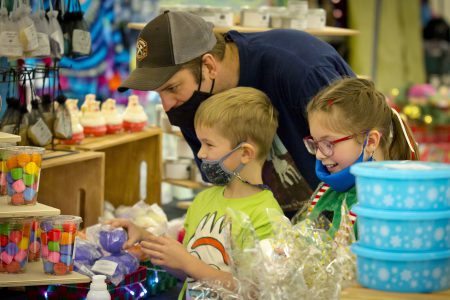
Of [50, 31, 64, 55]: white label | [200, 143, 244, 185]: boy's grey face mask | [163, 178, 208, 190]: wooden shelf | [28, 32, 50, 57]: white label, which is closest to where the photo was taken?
[200, 143, 244, 185]: boy's grey face mask

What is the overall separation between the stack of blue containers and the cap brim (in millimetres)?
1396

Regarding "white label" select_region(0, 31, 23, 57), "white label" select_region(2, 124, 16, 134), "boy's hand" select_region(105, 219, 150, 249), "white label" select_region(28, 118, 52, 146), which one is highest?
"white label" select_region(0, 31, 23, 57)

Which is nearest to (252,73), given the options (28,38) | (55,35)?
(28,38)

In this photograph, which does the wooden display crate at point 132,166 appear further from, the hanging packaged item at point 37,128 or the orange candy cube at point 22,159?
the orange candy cube at point 22,159

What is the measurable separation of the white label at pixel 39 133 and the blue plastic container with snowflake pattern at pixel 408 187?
264cm

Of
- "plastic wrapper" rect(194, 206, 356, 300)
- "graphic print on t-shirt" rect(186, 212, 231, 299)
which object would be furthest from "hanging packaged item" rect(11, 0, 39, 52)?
"plastic wrapper" rect(194, 206, 356, 300)

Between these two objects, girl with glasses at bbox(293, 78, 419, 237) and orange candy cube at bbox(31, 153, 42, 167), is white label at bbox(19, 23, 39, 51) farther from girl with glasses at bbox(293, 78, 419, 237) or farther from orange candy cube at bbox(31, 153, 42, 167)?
girl with glasses at bbox(293, 78, 419, 237)

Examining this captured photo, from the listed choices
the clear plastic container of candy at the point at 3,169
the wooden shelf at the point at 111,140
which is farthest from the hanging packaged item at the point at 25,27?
the clear plastic container of candy at the point at 3,169

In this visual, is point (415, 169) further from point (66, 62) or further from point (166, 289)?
point (66, 62)

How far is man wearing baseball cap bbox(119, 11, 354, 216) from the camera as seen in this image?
3.50 meters

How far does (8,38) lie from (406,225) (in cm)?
264

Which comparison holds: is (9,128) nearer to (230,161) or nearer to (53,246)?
(53,246)

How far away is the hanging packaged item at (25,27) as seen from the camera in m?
4.32

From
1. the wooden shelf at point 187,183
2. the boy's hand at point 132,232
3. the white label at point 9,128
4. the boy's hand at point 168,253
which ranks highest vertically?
the white label at point 9,128
